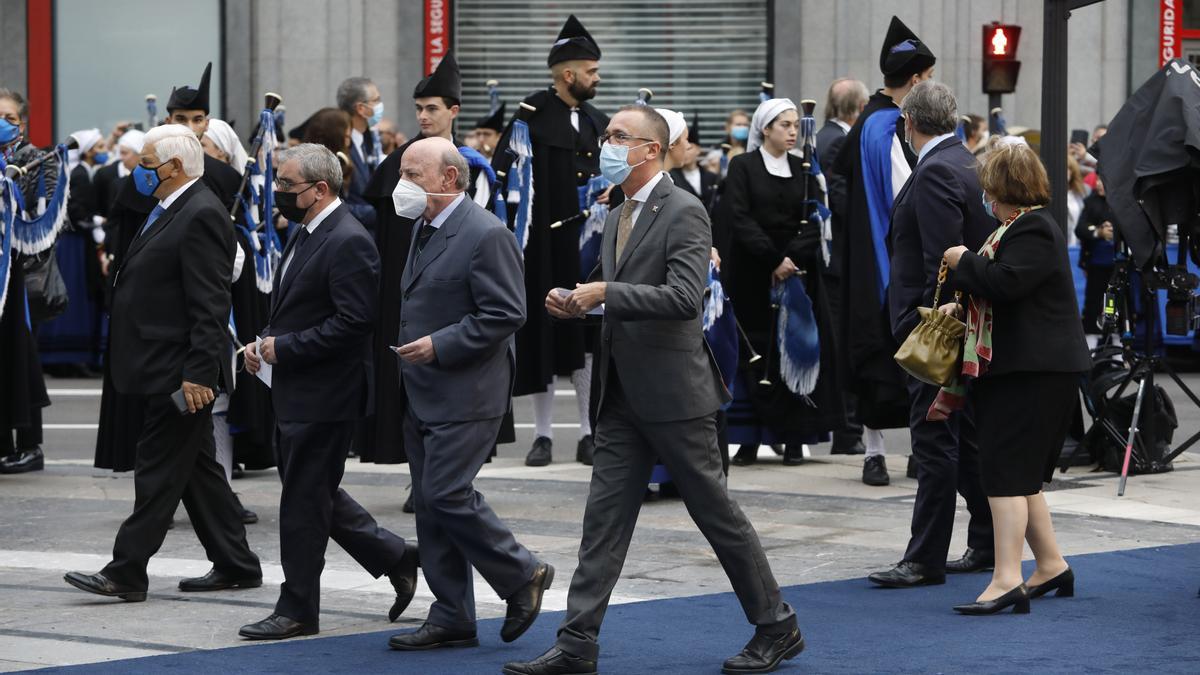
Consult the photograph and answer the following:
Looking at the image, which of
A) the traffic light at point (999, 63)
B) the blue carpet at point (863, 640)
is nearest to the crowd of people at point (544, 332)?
the blue carpet at point (863, 640)

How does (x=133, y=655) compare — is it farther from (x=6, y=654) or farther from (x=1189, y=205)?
(x=1189, y=205)

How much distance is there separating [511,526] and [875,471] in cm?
234

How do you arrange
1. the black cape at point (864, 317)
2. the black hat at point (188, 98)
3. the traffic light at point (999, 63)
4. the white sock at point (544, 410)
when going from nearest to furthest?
1. the black cape at point (864, 317)
2. the black hat at point (188, 98)
3. the white sock at point (544, 410)
4. the traffic light at point (999, 63)

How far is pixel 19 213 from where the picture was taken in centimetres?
1109

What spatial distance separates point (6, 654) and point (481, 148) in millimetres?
10218

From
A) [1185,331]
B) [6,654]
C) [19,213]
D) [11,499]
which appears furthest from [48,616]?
[1185,331]

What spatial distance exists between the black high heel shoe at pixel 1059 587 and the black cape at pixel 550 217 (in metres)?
4.12

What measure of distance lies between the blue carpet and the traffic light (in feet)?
35.4

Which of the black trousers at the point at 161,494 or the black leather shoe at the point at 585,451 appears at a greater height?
the black trousers at the point at 161,494

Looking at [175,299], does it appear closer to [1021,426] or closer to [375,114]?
[1021,426]

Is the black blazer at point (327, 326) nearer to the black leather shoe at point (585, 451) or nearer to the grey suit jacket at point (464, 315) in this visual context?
the grey suit jacket at point (464, 315)

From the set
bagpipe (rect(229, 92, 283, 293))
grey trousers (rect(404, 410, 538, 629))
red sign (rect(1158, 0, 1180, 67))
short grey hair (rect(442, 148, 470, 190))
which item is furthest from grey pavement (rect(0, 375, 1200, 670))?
red sign (rect(1158, 0, 1180, 67))

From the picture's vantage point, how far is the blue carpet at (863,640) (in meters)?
6.52

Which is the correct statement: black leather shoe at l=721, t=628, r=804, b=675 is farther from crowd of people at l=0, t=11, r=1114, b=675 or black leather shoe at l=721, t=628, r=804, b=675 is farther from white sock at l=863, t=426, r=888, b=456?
white sock at l=863, t=426, r=888, b=456
